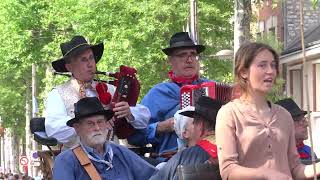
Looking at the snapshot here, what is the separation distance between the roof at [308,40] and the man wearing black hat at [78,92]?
1689cm

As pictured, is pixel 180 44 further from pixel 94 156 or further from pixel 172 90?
pixel 94 156

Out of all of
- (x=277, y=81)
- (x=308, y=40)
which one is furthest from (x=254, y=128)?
(x=308, y=40)

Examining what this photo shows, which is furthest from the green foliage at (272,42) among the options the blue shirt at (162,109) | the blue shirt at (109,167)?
the blue shirt at (109,167)

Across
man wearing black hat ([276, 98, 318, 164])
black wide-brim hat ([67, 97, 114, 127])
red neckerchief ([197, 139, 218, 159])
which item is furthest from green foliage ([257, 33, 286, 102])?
black wide-brim hat ([67, 97, 114, 127])

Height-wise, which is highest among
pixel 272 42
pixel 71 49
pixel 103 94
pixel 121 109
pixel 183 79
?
pixel 272 42

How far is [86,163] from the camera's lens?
5602 mm

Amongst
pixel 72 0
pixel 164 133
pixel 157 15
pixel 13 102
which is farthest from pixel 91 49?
pixel 13 102

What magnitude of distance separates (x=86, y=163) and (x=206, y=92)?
40.8 inches

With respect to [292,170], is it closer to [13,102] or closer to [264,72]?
[264,72]

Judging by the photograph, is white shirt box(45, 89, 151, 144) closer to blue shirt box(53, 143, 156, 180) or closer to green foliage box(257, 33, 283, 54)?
blue shirt box(53, 143, 156, 180)

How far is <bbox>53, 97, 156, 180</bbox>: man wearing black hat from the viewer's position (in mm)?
5582

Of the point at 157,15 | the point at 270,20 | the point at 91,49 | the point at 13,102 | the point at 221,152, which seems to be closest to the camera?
the point at 221,152

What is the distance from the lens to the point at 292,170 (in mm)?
4477

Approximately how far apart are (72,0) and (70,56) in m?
19.5
